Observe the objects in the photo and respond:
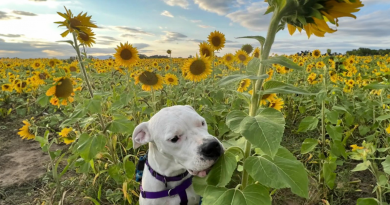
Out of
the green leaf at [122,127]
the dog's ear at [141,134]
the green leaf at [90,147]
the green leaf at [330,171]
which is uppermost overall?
the dog's ear at [141,134]

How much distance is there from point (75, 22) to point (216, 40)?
105 inches

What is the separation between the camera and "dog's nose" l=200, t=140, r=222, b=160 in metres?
1.37

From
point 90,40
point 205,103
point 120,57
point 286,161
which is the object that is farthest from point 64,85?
point 286,161

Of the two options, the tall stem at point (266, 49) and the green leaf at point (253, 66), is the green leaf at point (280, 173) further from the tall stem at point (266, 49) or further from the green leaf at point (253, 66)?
the green leaf at point (253, 66)

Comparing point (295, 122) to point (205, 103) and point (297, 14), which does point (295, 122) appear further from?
point (297, 14)

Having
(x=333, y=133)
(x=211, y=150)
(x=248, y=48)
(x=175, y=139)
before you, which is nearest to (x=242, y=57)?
(x=248, y=48)

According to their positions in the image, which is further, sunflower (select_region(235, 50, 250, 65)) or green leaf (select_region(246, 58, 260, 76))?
sunflower (select_region(235, 50, 250, 65))

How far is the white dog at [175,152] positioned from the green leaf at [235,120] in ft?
0.89

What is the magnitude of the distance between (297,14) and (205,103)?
2234mm

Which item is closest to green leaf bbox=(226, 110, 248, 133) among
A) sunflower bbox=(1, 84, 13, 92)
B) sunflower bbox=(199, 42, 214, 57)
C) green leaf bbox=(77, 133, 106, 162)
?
green leaf bbox=(77, 133, 106, 162)

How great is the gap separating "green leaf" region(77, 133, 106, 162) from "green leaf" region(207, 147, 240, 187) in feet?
3.83

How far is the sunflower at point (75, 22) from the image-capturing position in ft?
7.73

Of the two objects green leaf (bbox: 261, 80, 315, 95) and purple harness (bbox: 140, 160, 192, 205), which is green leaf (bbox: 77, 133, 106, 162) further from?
green leaf (bbox: 261, 80, 315, 95)

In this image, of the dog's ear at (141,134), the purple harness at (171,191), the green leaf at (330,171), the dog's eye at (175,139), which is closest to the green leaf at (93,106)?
the dog's ear at (141,134)
